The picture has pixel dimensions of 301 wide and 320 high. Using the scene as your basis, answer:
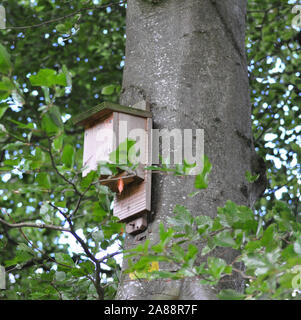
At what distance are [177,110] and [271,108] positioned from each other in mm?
1928

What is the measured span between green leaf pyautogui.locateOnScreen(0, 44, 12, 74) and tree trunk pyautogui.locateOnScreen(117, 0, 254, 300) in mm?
850

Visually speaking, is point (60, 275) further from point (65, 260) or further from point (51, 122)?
point (51, 122)

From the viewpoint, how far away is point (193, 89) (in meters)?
2.31

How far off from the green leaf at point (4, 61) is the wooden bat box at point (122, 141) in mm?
706

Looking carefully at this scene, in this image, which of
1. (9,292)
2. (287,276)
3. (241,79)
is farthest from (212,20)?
(9,292)

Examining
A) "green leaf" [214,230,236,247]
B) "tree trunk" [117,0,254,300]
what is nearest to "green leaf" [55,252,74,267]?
"tree trunk" [117,0,254,300]

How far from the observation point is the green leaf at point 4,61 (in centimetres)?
147

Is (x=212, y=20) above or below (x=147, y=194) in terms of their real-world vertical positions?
above

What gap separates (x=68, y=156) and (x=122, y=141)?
1.89 ft

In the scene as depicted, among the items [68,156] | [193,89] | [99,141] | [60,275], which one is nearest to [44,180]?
[68,156]

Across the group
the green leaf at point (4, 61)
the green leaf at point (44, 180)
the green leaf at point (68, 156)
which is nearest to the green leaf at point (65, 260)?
the green leaf at point (44, 180)

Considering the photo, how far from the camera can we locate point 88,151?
2418mm

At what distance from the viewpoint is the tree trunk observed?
211cm

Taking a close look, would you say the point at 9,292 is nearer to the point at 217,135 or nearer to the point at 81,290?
the point at 81,290
